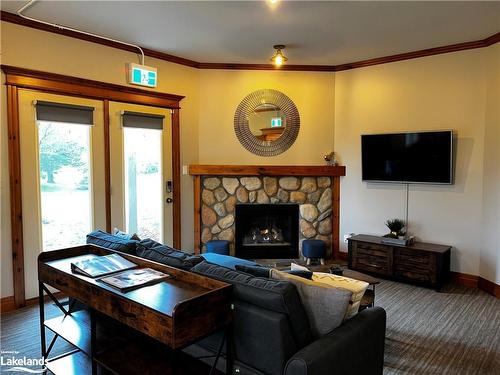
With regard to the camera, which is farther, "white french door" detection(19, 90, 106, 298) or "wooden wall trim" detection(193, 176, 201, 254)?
"wooden wall trim" detection(193, 176, 201, 254)

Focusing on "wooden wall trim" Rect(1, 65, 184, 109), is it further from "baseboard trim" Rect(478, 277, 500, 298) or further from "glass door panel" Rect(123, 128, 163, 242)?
"baseboard trim" Rect(478, 277, 500, 298)

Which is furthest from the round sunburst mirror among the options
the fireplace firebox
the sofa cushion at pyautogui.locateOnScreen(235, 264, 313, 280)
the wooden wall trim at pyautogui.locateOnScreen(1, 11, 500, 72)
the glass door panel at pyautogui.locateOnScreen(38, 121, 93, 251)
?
the sofa cushion at pyautogui.locateOnScreen(235, 264, 313, 280)

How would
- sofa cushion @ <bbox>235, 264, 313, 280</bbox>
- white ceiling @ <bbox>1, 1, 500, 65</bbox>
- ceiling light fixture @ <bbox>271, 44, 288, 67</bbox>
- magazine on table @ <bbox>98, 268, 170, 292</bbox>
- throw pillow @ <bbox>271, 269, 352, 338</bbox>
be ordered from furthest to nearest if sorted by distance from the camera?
ceiling light fixture @ <bbox>271, 44, 288, 67</bbox> → white ceiling @ <bbox>1, 1, 500, 65</bbox> → sofa cushion @ <bbox>235, 264, 313, 280</bbox> → magazine on table @ <bbox>98, 268, 170, 292</bbox> → throw pillow @ <bbox>271, 269, 352, 338</bbox>

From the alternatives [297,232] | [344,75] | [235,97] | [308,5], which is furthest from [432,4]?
[297,232]

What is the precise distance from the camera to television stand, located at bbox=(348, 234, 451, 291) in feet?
13.3

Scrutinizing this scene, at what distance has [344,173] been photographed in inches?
206

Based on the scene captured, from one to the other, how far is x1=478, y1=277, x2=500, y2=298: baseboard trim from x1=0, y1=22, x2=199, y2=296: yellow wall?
3621 mm

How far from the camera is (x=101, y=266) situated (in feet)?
7.51

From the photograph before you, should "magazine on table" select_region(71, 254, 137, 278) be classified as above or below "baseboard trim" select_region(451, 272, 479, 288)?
above

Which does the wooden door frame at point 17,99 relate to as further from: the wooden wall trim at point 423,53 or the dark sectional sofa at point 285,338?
the wooden wall trim at point 423,53

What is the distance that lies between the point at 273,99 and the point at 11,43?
311 centimetres

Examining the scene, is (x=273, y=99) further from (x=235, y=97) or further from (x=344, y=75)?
(x=344, y=75)

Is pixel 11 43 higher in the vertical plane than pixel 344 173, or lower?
higher

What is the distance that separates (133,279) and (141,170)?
2644 millimetres
